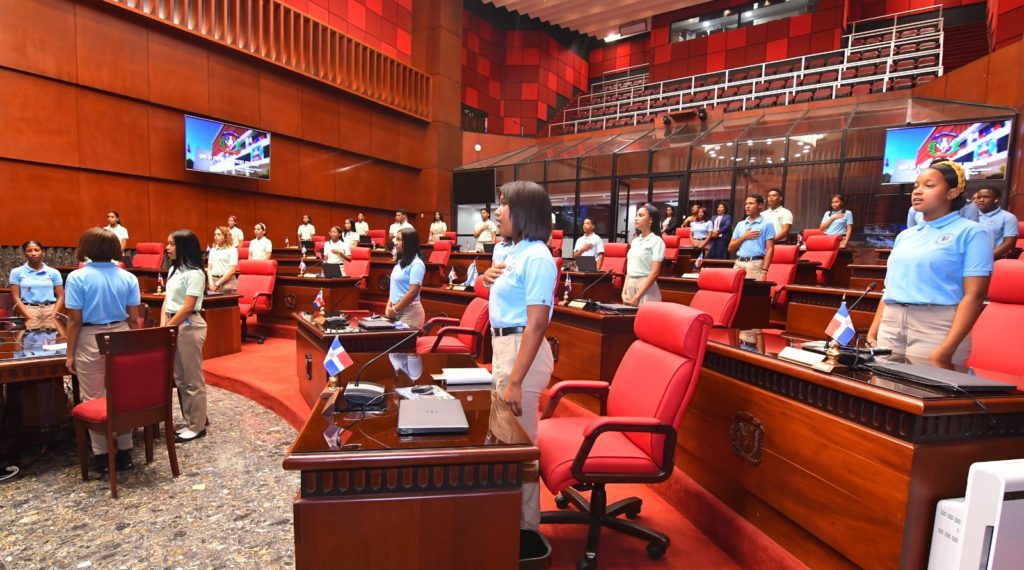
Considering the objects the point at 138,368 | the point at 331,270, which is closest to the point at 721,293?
the point at 138,368

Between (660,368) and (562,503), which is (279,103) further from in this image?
(660,368)

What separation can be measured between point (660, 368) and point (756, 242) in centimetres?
332

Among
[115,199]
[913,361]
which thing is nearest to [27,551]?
[913,361]

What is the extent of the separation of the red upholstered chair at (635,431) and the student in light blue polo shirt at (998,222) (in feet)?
14.5

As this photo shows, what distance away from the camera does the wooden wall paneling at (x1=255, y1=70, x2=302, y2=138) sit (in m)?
9.27

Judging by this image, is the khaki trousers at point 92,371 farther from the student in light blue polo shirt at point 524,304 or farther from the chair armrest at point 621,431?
the chair armrest at point 621,431

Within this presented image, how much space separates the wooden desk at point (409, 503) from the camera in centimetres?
106

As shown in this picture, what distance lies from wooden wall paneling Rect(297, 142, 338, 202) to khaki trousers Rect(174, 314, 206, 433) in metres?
7.65

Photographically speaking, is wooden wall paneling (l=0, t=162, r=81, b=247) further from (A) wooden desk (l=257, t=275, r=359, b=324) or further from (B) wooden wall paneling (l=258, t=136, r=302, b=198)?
(A) wooden desk (l=257, t=275, r=359, b=324)

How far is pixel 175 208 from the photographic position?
27.1 feet

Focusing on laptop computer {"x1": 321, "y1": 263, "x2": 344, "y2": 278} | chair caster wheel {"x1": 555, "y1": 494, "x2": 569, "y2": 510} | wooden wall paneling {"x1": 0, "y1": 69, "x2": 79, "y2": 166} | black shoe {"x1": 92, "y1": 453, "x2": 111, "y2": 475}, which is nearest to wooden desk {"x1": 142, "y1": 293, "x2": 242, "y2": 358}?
laptop computer {"x1": 321, "y1": 263, "x2": 344, "y2": 278}

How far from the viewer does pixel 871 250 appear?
745 centimetres

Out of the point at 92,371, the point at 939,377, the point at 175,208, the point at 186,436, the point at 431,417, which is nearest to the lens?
the point at 431,417

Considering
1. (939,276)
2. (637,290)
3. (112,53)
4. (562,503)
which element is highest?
(112,53)
